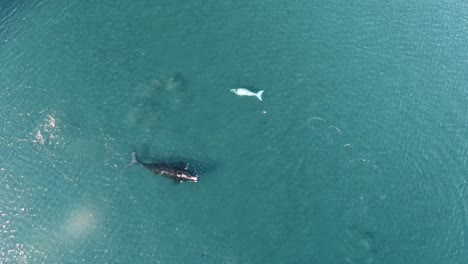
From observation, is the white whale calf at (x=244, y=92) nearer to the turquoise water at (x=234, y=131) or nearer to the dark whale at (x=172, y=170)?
the turquoise water at (x=234, y=131)

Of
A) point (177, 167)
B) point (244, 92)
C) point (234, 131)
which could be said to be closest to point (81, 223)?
point (177, 167)

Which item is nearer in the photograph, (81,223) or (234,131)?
(81,223)

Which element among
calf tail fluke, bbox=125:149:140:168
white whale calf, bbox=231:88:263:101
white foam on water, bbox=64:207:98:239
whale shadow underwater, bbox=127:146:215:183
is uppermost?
white whale calf, bbox=231:88:263:101

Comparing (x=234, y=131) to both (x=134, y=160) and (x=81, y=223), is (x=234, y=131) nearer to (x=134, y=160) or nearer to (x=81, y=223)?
(x=134, y=160)

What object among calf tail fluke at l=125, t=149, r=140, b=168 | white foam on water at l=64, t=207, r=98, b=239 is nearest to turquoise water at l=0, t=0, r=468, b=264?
white foam on water at l=64, t=207, r=98, b=239

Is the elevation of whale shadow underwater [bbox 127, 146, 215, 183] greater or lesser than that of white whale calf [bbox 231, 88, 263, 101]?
lesser

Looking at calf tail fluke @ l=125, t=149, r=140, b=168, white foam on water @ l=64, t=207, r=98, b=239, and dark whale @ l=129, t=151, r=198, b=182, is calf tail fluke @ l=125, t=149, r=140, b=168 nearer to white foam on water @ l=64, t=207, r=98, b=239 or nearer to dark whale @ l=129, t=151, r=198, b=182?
dark whale @ l=129, t=151, r=198, b=182

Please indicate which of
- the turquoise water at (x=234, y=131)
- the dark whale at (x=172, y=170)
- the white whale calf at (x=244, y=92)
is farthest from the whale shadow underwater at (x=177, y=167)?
the white whale calf at (x=244, y=92)

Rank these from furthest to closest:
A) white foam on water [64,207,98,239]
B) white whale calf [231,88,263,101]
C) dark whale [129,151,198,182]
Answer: white whale calf [231,88,263,101]
dark whale [129,151,198,182]
white foam on water [64,207,98,239]
